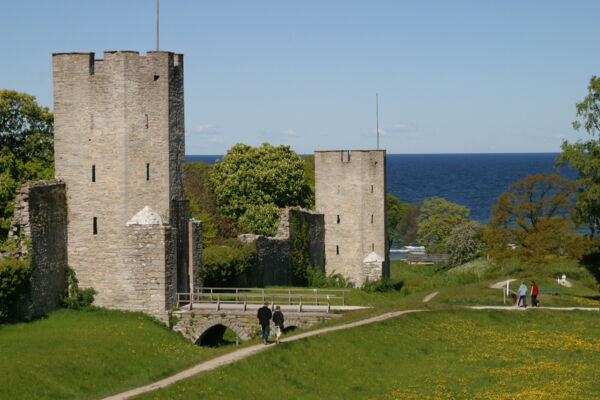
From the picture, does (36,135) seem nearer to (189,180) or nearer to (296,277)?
(296,277)

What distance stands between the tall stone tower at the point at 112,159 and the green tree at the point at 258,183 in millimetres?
28490

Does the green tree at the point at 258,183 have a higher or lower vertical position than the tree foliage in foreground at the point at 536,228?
higher

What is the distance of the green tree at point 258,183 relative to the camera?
6744cm

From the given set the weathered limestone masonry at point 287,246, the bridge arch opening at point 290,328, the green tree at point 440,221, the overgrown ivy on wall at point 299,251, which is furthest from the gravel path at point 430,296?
the green tree at point 440,221

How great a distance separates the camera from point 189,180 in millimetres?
79000

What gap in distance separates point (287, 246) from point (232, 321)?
53.2 feet

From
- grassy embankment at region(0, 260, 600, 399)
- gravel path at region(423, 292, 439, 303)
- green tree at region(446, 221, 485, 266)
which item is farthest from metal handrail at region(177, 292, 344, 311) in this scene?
green tree at region(446, 221, 485, 266)

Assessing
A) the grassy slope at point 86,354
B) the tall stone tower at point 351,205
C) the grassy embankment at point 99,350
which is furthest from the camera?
the tall stone tower at point 351,205

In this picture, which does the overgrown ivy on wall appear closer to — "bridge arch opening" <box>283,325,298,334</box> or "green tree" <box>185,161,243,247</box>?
"green tree" <box>185,161,243,247</box>

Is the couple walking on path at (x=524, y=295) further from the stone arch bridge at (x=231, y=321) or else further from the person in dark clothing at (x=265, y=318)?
the person in dark clothing at (x=265, y=318)

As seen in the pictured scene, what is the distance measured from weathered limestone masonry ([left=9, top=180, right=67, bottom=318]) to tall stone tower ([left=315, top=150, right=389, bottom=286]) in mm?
24823

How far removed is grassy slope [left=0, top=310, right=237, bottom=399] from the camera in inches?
1061

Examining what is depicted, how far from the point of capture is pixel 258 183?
6794 centimetres

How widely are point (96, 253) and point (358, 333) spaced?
11.2m
